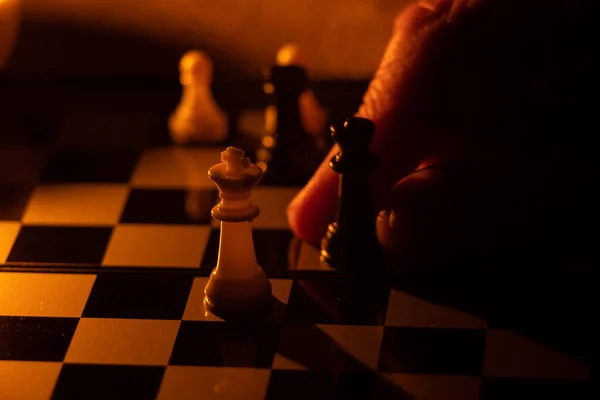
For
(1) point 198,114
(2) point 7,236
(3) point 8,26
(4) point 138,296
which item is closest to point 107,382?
(4) point 138,296

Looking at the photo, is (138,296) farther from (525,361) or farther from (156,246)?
(525,361)

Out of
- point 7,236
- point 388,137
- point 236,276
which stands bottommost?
point 7,236

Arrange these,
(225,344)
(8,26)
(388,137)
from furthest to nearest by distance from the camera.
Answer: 1. (8,26)
2. (388,137)
3. (225,344)

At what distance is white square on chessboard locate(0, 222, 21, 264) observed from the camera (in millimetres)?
1765

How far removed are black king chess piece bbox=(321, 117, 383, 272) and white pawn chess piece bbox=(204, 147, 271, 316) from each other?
0.52 feet

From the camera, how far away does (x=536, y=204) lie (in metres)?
1.67

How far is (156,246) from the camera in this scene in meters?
1.79

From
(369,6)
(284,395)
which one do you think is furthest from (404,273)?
(369,6)

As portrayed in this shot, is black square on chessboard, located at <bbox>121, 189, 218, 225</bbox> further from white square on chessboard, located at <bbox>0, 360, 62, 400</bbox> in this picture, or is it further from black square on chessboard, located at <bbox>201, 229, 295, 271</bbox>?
white square on chessboard, located at <bbox>0, 360, 62, 400</bbox>

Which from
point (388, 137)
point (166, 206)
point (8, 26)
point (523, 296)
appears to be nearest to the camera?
point (523, 296)

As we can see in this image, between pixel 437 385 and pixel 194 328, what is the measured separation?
14.0 inches

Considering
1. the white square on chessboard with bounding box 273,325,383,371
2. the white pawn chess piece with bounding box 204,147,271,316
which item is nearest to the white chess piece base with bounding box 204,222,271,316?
the white pawn chess piece with bounding box 204,147,271,316

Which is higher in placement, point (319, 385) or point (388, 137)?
point (388, 137)

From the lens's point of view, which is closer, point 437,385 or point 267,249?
point 437,385
